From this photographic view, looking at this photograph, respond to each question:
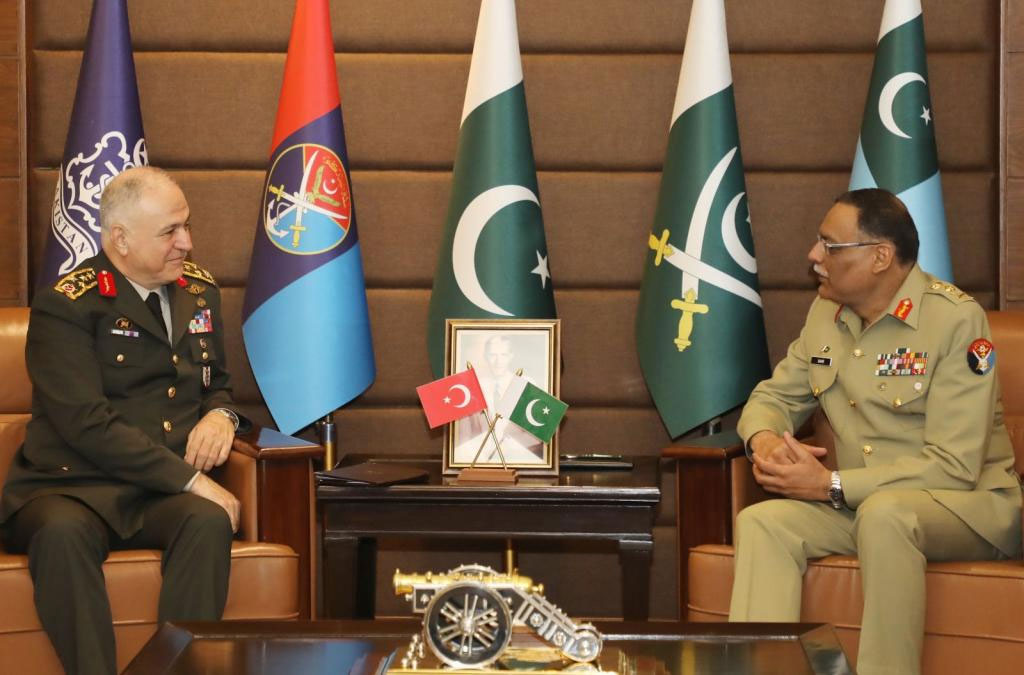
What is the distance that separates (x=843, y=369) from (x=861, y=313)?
13 cm

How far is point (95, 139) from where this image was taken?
342 cm

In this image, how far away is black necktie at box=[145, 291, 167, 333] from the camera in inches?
118

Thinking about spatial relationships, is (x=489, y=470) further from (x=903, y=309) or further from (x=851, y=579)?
(x=903, y=309)

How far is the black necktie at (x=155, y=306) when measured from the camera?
9.86ft

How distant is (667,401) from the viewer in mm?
3408

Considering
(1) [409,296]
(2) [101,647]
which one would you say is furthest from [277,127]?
(2) [101,647]

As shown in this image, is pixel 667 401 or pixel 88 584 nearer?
pixel 88 584

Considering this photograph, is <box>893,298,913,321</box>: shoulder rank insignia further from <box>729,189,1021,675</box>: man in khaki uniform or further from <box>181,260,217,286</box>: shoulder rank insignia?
<box>181,260,217,286</box>: shoulder rank insignia

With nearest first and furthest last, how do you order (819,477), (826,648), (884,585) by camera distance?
1. (826,648)
2. (884,585)
3. (819,477)

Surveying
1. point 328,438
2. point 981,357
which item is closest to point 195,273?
point 328,438

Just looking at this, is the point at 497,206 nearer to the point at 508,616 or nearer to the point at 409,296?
the point at 409,296

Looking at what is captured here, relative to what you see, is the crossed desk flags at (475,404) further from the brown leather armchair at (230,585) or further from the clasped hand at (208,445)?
the clasped hand at (208,445)

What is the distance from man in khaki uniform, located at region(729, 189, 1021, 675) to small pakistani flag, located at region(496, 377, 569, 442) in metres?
0.44

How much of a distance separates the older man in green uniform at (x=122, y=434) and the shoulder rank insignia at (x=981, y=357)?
1597 mm
